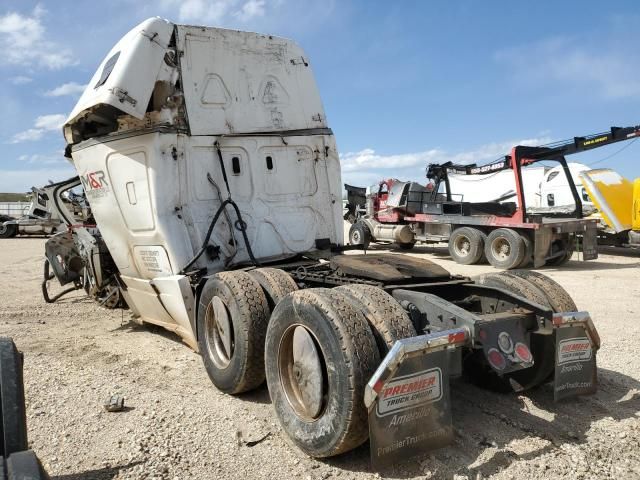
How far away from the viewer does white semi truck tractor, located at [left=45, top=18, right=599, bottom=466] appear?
120 inches

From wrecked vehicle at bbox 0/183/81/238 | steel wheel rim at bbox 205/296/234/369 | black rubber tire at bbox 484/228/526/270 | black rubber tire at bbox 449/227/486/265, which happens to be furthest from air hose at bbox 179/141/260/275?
wrecked vehicle at bbox 0/183/81/238

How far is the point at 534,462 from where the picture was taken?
3.13 m

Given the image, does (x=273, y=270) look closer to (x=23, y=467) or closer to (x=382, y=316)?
(x=382, y=316)

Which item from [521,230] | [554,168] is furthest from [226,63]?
[554,168]

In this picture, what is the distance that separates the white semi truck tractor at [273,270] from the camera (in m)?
3.04

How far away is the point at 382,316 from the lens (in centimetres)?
321

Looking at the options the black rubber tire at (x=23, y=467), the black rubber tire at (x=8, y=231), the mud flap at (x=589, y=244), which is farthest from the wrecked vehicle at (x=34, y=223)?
the black rubber tire at (x=23, y=467)

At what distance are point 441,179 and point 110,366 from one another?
540 inches

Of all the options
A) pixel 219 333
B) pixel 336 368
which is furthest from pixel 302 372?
pixel 219 333

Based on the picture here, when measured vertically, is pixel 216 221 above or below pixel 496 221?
above

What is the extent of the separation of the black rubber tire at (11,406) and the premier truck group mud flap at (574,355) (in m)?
2.96

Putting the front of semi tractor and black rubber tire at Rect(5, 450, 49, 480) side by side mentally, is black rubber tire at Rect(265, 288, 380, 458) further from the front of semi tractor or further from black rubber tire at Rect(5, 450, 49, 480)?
the front of semi tractor

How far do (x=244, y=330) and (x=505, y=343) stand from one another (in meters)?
1.83

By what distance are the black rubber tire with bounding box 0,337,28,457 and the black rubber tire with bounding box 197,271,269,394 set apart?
6.36 feet
